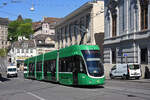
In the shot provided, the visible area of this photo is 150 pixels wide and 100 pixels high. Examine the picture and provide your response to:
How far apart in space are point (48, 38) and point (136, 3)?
67297 mm

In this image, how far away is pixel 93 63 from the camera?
1941 cm

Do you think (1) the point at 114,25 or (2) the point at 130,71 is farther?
(1) the point at 114,25

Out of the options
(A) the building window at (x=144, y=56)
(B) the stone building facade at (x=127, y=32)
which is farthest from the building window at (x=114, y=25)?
(A) the building window at (x=144, y=56)

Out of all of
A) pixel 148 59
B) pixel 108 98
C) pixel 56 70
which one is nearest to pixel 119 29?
pixel 148 59

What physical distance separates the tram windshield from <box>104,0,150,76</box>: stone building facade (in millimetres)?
14788

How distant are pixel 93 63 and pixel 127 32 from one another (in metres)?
18.7

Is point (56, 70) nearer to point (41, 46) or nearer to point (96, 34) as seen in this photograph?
point (96, 34)

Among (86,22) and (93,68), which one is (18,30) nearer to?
(86,22)

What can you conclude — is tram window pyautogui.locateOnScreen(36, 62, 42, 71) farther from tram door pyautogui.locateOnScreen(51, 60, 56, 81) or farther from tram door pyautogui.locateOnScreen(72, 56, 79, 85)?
tram door pyautogui.locateOnScreen(72, 56, 79, 85)

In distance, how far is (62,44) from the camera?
70875mm

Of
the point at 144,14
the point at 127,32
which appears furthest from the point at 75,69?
the point at 127,32

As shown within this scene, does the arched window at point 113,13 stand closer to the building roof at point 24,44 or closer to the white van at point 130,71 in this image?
the white van at point 130,71

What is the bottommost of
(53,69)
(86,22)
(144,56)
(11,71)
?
(11,71)

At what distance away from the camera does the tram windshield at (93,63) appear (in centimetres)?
1909
